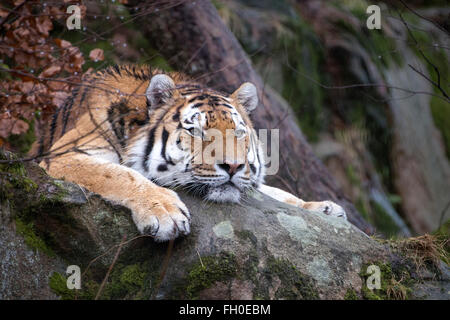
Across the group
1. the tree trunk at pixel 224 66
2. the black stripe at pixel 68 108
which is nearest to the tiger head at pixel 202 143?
the black stripe at pixel 68 108

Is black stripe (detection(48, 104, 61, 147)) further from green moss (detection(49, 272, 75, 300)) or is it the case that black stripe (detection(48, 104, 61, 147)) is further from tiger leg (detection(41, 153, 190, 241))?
green moss (detection(49, 272, 75, 300))

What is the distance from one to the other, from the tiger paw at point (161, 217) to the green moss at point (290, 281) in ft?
1.95

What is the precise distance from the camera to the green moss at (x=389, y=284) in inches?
131

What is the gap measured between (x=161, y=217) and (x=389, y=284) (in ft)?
5.09

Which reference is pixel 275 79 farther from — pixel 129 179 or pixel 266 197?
pixel 129 179

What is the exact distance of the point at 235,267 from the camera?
318 centimetres

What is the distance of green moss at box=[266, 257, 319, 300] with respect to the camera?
3.19 meters

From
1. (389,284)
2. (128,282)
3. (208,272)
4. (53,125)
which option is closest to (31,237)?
(128,282)

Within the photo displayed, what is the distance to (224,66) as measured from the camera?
633 centimetres

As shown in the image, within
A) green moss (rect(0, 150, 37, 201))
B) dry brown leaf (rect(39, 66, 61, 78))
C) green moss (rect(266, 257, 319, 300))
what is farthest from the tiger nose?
dry brown leaf (rect(39, 66, 61, 78))

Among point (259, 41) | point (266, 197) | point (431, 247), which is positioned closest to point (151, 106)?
point (266, 197)

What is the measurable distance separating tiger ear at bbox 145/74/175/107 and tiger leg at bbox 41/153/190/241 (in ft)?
2.27

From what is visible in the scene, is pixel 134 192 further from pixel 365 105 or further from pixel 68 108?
pixel 365 105

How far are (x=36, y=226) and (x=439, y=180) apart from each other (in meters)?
8.50
